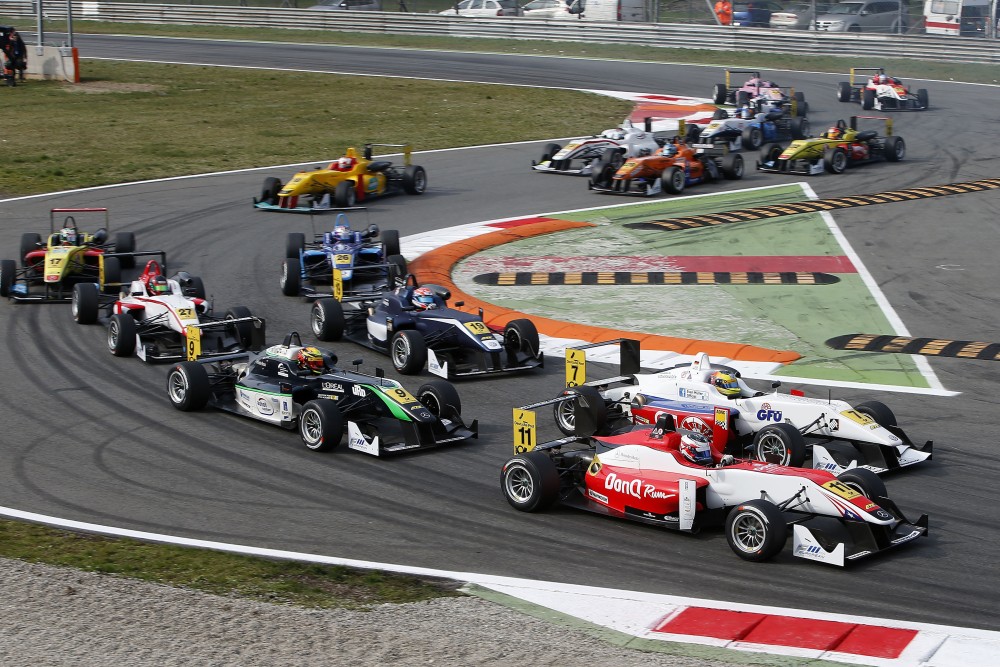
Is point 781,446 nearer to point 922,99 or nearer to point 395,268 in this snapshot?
point 395,268

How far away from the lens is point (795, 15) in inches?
2386

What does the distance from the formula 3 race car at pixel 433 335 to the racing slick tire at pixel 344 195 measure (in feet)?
32.2

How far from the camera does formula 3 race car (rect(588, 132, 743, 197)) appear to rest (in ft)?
104

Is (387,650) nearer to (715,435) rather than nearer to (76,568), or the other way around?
(76,568)

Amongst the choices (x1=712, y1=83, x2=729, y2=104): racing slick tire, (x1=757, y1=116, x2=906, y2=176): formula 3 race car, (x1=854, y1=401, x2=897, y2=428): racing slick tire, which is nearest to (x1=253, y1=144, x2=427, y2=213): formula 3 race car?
(x1=757, y1=116, x2=906, y2=176): formula 3 race car

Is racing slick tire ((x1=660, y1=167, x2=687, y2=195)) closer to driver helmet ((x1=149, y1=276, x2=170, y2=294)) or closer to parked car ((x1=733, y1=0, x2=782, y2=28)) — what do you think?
driver helmet ((x1=149, y1=276, x2=170, y2=294))

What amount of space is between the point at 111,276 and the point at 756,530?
13.4 metres

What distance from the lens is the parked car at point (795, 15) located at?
6038 cm

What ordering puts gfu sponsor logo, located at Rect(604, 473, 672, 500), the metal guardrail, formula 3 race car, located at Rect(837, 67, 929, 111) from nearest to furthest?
gfu sponsor logo, located at Rect(604, 473, 672, 500), formula 3 race car, located at Rect(837, 67, 929, 111), the metal guardrail

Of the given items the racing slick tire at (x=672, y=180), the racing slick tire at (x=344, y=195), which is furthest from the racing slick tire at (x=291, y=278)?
the racing slick tire at (x=672, y=180)

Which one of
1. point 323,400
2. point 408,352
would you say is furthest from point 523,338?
point 323,400

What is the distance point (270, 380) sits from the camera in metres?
15.8

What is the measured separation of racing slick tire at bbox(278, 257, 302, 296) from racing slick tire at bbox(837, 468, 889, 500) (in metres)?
12.3

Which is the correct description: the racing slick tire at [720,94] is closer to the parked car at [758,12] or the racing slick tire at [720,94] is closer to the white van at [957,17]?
the white van at [957,17]
